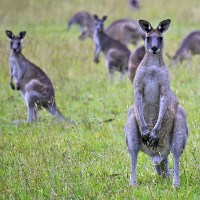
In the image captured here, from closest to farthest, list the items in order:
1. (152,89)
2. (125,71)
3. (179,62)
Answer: (152,89), (125,71), (179,62)

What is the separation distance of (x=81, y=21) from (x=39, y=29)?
1779 millimetres

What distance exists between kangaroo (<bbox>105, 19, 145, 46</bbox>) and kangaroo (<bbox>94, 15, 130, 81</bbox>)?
67.0 inches

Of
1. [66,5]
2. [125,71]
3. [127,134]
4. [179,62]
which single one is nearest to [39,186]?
[127,134]

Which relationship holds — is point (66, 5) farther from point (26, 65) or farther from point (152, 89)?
point (152, 89)

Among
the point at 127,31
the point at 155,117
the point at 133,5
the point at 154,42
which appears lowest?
the point at 155,117

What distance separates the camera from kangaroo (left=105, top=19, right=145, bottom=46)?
517 inches

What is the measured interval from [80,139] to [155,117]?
1608 mm

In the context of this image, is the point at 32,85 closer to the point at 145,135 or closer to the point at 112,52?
the point at 145,135

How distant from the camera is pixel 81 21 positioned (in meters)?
17.0

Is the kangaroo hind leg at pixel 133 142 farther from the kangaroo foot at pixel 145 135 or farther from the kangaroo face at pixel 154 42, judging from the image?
the kangaroo face at pixel 154 42

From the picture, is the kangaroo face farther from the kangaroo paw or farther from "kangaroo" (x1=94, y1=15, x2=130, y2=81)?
"kangaroo" (x1=94, y1=15, x2=130, y2=81)

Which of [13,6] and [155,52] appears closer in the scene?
[155,52]

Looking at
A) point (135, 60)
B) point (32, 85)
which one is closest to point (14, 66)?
point (32, 85)

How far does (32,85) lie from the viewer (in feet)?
23.2
